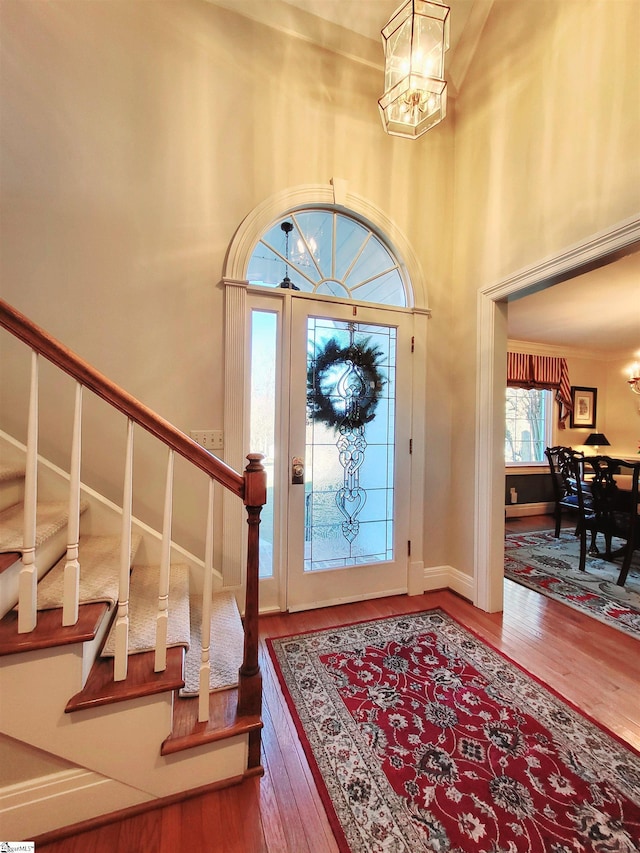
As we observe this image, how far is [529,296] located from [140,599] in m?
4.33

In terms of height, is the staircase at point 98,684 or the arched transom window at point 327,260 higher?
the arched transom window at point 327,260

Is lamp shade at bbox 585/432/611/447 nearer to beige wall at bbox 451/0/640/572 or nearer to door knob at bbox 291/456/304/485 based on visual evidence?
beige wall at bbox 451/0/640/572

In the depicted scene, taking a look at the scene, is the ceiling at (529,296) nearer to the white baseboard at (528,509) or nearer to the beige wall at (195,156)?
the beige wall at (195,156)

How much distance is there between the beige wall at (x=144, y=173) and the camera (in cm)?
187

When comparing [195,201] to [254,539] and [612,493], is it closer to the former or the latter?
[254,539]

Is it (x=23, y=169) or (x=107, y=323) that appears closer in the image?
(x=23, y=169)

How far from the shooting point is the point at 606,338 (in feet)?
17.3

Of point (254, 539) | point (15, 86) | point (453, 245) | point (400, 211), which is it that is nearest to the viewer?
point (254, 539)

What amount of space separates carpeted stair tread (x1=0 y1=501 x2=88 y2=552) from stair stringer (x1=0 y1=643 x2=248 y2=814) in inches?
14.7

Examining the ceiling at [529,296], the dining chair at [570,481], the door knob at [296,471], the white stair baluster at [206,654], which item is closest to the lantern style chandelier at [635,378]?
the ceiling at [529,296]

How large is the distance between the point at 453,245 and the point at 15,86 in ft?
9.36

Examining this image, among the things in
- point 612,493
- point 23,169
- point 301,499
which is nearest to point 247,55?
point 23,169

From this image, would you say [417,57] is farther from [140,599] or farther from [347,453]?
[140,599]

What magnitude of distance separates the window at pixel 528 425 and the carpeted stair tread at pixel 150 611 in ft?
17.0
